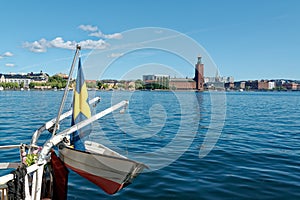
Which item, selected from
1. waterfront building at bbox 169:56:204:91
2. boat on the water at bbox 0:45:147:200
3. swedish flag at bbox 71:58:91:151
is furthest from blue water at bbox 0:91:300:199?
waterfront building at bbox 169:56:204:91

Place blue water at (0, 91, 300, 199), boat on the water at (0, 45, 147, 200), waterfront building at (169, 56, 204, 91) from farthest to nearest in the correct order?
waterfront building at (169, 56, 204, 91) < blue water at (0, 91, 300, 199) < boat on the water at (0, 45, 147, 200)

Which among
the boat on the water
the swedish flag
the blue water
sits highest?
the swedish flag

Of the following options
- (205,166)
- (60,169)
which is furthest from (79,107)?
(205,166)

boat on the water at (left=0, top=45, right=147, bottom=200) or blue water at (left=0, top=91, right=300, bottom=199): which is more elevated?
boat on the water at (left=0, top=45, right=147, bottom=200)

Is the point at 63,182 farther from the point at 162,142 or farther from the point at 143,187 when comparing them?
the point at 162,142

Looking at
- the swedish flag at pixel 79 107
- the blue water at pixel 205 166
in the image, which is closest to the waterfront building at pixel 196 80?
the blue water at pixel 205 166

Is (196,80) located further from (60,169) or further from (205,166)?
(60,169)

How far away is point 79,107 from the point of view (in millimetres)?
10461

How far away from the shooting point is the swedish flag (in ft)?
33.5

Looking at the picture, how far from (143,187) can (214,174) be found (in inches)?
142

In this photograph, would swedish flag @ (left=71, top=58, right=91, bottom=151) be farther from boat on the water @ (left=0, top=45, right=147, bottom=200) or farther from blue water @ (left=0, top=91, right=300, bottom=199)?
blue water @ (left=0, top=91, right=300, bottom=199)

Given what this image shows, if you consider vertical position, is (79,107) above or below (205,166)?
above

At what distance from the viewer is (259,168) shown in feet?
44.2

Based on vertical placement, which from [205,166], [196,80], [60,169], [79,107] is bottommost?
[205,166]
